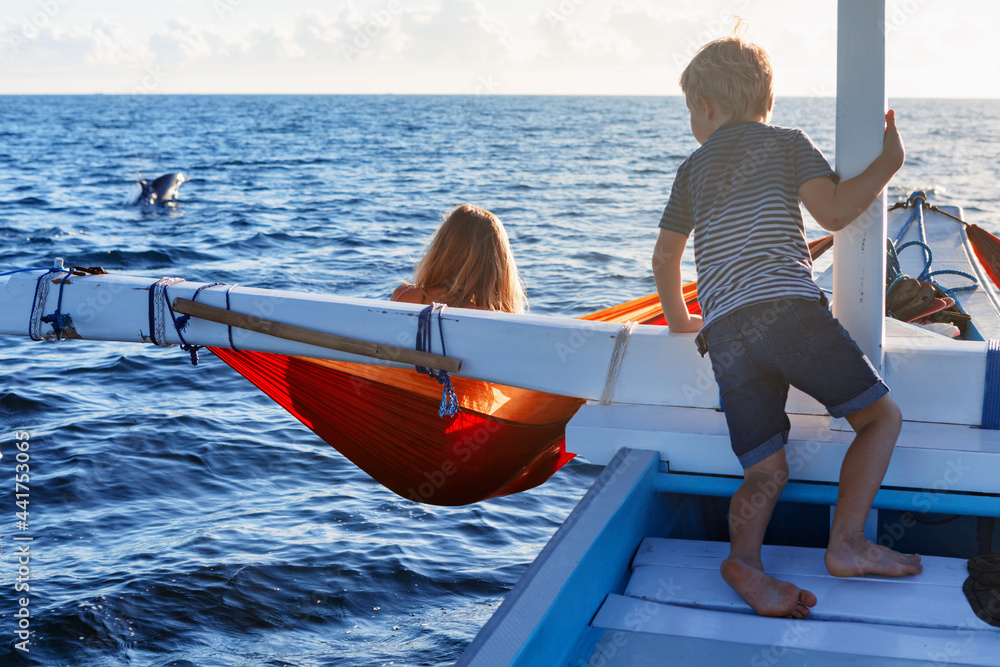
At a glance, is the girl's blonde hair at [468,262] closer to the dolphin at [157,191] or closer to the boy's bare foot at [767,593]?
the boy's bare foot at [767,593]

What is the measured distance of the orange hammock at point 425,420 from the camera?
2711 millimetres

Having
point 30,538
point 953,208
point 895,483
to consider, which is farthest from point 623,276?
point 895,483

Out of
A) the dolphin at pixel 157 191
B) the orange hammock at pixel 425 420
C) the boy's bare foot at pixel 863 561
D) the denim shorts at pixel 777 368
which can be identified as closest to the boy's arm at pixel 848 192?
the denim shorts at pixel 777 368

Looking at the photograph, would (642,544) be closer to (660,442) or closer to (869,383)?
(660,442)

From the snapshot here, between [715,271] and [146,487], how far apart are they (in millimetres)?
3366

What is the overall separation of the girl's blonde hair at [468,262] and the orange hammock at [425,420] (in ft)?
1.31

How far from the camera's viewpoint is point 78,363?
6.25 metres

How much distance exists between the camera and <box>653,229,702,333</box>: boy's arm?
214cm

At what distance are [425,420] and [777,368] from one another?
119cm

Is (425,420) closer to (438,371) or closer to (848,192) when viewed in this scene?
(438,371)

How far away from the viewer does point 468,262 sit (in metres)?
3.06

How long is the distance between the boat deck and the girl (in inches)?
53.8

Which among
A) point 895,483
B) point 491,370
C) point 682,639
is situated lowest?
point 682,639

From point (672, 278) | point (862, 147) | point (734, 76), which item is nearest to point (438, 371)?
point (672, 278)
